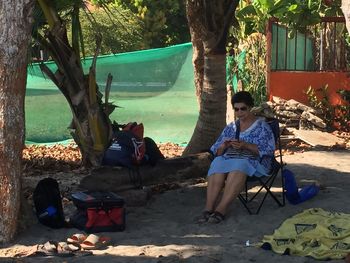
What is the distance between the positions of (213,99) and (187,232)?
303 centimetres

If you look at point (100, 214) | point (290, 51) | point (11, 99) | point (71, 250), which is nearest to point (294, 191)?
point (100, 214)

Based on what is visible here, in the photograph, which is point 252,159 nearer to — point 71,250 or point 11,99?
point 71,250

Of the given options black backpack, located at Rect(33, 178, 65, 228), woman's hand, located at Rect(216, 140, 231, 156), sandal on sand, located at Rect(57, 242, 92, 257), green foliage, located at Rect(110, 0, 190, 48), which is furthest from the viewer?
green foliage, located at Rect(110, 0, 190, 48)

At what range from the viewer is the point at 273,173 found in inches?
245

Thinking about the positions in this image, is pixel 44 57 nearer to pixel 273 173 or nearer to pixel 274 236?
pixel 273 173

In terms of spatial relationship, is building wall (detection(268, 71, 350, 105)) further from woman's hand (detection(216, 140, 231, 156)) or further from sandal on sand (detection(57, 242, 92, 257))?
sandal on sand (detection(57, 242, 92, 257))

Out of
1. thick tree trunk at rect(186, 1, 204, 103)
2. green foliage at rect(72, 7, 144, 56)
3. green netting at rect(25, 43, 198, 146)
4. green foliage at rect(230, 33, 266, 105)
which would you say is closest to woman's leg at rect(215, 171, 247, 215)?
thick tree trunk at rect(186, 1, 204, 103)

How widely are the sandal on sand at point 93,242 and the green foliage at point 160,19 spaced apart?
18467 mm

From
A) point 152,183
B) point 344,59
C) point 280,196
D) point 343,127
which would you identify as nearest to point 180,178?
point 152,183

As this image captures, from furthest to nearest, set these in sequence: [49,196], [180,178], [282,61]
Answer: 1. [282,61]
2. [180,178]
3. [49,196]

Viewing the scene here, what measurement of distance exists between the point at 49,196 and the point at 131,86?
20.1 ft

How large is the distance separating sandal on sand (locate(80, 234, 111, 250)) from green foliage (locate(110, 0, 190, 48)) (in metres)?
18.5

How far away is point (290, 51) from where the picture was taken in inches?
504

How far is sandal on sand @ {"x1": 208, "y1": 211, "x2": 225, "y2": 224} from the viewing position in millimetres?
5812
